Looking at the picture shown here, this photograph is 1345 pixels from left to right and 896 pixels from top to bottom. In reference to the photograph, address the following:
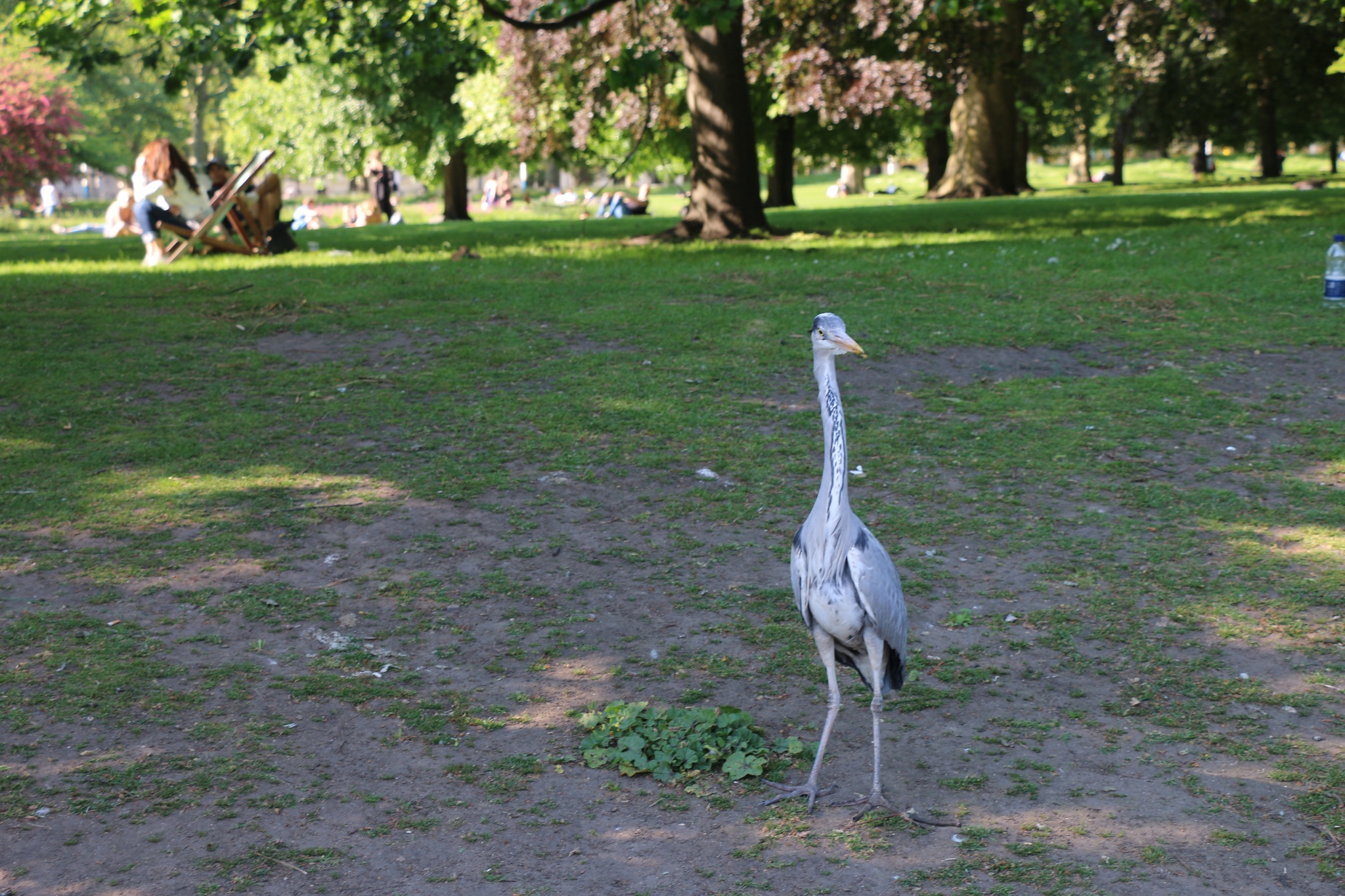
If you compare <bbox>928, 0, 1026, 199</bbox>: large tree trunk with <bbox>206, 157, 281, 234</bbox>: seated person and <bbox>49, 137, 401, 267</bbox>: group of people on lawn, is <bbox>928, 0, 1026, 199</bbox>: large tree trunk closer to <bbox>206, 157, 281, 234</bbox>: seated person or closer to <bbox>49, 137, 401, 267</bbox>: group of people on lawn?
<bbox>206, 157, 281, 234</bbox>: seated person

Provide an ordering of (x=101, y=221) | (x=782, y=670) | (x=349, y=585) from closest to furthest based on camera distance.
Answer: (x=782, y=670)
(x=349, y=585)
(x=101, y=221)

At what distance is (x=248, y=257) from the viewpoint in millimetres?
17219

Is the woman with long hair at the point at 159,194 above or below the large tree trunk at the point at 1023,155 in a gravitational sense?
below

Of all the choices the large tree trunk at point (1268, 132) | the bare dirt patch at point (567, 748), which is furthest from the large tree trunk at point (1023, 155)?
the bare dirt patch at point (567, 748)

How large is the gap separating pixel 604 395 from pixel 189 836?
231 inches

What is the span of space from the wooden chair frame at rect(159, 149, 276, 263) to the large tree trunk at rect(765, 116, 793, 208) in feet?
55.0

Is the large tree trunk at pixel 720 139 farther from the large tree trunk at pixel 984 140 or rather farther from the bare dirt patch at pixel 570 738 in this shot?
the bare dirt patch at pixel 570 738

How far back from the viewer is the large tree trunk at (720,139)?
1825cm

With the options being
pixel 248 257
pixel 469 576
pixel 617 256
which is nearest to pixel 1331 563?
pixel 469 576

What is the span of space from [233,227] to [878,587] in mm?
16098

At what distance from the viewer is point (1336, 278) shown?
12.1 metres

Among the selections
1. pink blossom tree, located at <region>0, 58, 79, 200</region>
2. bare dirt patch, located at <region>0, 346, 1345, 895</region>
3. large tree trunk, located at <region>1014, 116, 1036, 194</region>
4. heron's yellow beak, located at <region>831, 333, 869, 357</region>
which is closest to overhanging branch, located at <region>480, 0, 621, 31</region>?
bare dirt patch, located at <region>0, 346, 1345, 895</region>

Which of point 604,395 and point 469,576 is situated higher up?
point 604,395

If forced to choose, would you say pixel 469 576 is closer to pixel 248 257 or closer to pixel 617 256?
pixel 617 256
